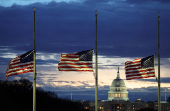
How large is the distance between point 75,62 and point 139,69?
6.91 m

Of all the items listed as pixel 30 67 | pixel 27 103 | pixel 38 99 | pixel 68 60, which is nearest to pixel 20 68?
pixel 30 67

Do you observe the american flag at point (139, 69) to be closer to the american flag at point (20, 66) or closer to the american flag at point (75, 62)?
the american flag at point (75, 62)

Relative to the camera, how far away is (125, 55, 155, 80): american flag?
48.6m

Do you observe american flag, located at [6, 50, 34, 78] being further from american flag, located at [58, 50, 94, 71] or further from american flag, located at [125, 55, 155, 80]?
american flag, located at [125, 55, 155, 80]

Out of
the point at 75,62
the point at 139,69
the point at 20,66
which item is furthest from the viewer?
the point at 139,69

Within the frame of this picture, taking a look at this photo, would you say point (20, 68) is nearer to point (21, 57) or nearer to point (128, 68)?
point (21, 57)

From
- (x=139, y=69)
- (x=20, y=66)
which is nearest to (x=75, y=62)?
(x=20, y=66)

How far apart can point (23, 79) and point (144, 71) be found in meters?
112

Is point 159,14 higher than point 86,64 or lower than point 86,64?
higher

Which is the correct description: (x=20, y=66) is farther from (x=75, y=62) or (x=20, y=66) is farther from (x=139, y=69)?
(x=139, y=69)

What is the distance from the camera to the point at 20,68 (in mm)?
46094

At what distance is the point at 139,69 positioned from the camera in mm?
48562

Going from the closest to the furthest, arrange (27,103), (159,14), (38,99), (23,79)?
1. (159,14)
2. (27,103)
3. (38,99)
4. (23,79)

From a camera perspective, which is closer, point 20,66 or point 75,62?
point 20,66
